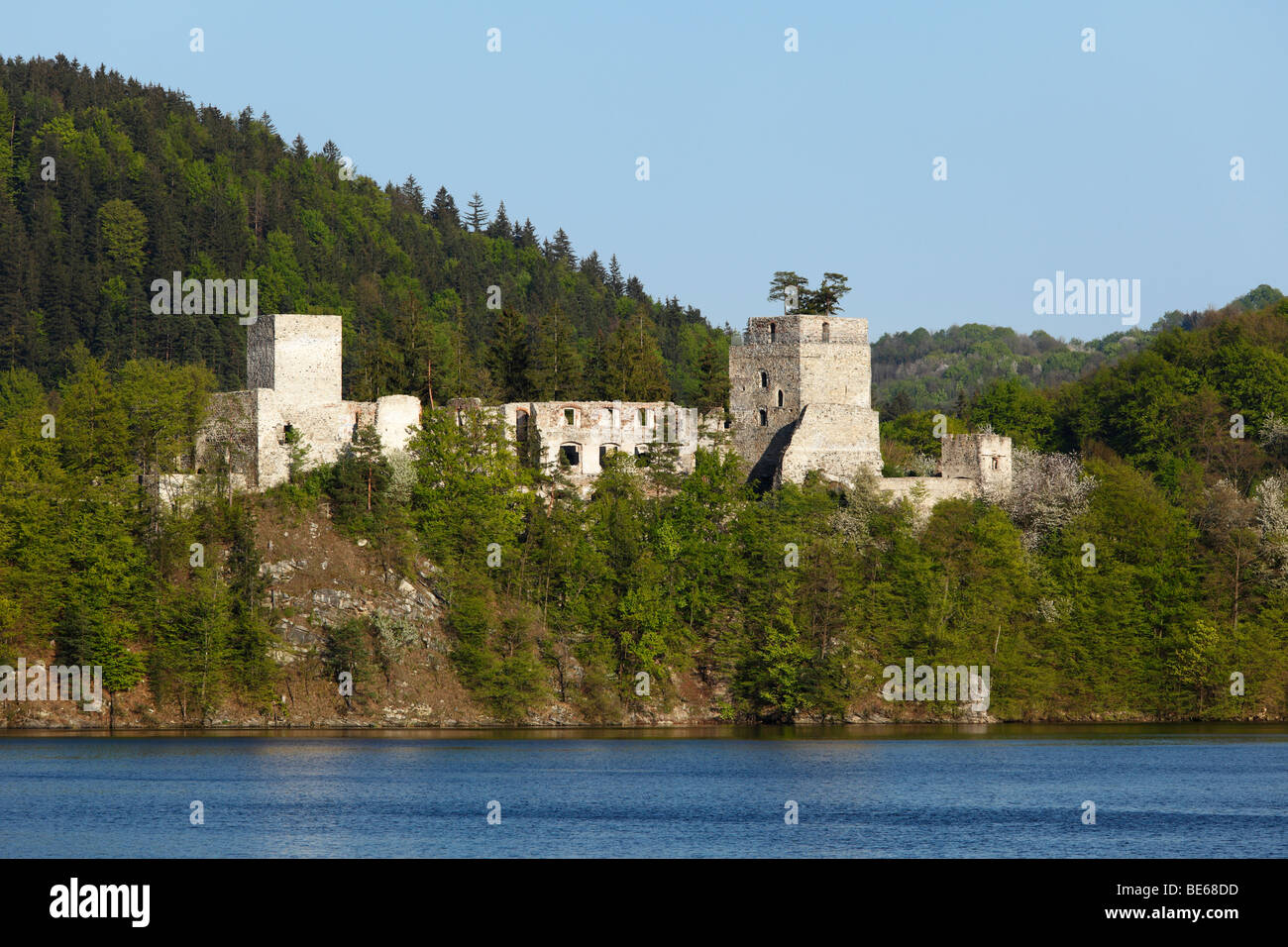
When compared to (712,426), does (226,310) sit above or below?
above

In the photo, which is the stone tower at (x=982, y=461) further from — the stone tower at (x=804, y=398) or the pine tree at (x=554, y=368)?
the pine tree at (x=554, y=368)

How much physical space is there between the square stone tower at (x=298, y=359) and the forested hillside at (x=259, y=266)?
35.1ft

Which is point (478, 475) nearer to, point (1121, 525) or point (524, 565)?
point (524, 565)

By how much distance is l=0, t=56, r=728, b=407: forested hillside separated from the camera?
310 feet

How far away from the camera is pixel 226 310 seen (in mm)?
143875

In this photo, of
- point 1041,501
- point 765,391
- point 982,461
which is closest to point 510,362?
point 765,391

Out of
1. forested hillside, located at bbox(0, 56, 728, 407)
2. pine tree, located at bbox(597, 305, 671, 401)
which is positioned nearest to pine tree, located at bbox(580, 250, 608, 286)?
forested hillside, located at bbox(0, 56, 728, 407)

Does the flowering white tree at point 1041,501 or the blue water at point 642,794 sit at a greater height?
the flowering white tree at point 1041,501

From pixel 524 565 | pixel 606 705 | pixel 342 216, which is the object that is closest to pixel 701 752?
pixel 606 705

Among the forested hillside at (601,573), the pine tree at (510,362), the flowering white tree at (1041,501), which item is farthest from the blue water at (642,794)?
the pine tree at (510,362)

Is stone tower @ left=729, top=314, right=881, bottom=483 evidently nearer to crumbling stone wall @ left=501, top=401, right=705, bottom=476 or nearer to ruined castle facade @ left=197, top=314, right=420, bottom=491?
crumbling stone wall @ left=501, top=401, right=705, bottom=476

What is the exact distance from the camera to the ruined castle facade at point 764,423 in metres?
75.3
